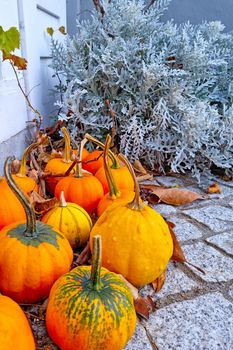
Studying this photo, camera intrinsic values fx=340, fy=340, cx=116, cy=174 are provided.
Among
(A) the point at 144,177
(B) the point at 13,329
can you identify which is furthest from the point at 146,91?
(B) the point at 13,329

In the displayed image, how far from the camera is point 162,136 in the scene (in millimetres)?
2314

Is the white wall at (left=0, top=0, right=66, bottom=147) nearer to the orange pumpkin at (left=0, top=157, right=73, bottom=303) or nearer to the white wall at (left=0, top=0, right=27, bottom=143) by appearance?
the white wall at (left=0, top=0, right=27, bottom=143)

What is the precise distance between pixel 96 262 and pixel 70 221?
0.46 m

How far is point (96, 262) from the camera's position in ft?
2.58

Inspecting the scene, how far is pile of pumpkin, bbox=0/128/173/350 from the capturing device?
0.80 metres

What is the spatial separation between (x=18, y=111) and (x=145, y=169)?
3.01 ft

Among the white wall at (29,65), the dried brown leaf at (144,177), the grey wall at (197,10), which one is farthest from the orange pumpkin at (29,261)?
the grey wall at (197,10)

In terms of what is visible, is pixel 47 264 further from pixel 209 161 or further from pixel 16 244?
pixel 209 161

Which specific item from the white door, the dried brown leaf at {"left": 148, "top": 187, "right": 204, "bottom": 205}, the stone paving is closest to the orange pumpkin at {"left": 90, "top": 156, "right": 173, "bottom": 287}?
the stone paving

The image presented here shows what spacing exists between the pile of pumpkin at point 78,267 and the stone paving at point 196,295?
0.33 ft

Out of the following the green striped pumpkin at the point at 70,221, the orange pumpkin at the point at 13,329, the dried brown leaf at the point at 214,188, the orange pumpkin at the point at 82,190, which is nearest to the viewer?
the orange pumpkin at the point at 13,329

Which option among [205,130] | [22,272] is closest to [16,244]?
[22,272]

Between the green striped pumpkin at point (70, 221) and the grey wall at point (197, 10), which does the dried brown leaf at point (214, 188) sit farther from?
the grey wall at point (197, 10)

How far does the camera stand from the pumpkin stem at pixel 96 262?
76 cm
